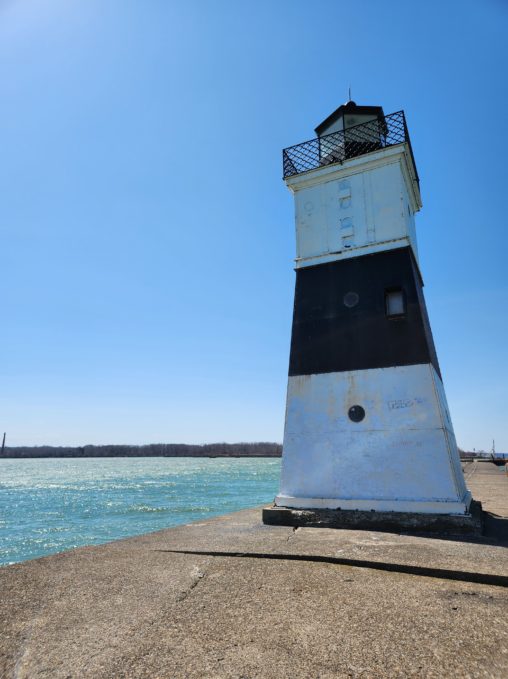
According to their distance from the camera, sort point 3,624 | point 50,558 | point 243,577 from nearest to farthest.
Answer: point 3,624
point 243,577
point 50,558

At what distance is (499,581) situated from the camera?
397 centimetres

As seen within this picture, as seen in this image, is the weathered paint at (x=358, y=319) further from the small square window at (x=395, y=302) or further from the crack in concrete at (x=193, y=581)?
the crack in concrete at (x=193, y=581)

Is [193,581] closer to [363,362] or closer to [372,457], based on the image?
[372,457]

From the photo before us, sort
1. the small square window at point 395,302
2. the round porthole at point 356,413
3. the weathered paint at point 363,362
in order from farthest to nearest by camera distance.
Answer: the small square window at point 395,302 < the round porthole at point 356,413 < the weathered paint at point 363,362

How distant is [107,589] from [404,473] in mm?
5077

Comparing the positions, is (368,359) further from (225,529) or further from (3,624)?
(3,624)

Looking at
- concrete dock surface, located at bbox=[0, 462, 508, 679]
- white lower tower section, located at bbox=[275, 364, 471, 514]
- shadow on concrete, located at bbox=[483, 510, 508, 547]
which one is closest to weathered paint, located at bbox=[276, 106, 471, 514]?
white lower tower section, located at bbox=[275, 364, 471, 514]

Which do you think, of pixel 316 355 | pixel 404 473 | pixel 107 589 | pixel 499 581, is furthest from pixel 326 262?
pixel 107 589

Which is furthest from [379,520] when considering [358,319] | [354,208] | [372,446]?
[354,208]

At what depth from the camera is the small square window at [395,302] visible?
314 inches

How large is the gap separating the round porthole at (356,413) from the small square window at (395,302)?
1.92 meters

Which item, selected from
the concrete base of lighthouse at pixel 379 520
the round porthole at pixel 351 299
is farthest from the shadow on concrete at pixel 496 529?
the round porthole at pixel 351 299

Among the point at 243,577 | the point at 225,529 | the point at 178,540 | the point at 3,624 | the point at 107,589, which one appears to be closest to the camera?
the point at 3,624

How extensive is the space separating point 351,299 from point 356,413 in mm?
2310
